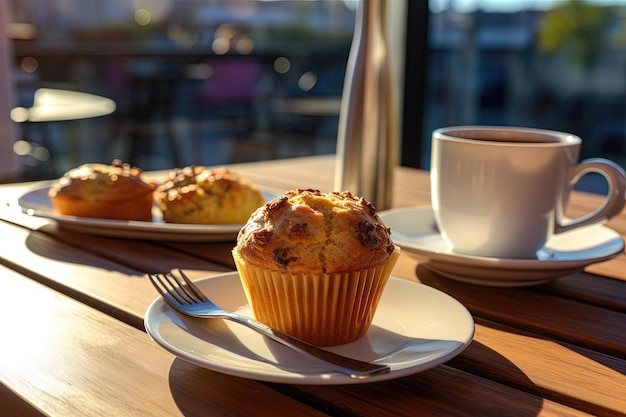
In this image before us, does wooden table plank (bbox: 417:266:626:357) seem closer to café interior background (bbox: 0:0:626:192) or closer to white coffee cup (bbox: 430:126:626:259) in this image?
white coffee cup (bbox: 430:126:626:259)

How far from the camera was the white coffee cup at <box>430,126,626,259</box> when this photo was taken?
76cm

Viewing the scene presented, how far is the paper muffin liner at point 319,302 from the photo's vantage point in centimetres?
57

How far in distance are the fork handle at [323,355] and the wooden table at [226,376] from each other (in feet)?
0.08

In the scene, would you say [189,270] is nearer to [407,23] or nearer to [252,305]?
[252,305]

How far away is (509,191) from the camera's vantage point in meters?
0.77

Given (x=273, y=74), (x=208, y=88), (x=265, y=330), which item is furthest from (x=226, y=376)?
(x=273, y=74)

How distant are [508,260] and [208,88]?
4410 millimetres

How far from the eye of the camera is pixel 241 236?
2.04ft

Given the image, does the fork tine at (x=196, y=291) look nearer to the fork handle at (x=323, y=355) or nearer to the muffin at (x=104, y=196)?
the fork handle at (x=323, y=355)

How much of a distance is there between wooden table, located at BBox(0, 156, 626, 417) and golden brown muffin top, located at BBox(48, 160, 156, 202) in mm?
89

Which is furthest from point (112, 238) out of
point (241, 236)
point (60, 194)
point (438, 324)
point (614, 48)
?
point (614, 48)

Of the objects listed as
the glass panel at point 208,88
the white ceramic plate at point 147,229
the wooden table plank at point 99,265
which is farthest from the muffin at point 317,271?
the glass panel at point 208,88

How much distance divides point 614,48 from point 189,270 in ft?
7.64

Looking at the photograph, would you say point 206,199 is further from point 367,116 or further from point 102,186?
point 367,116
